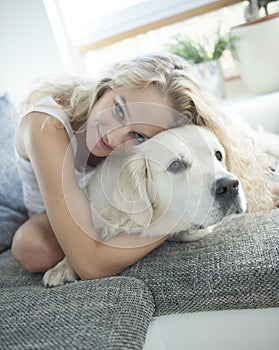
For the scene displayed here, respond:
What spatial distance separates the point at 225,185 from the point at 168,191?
0.45 ft

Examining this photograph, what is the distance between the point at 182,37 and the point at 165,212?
4.40 feet

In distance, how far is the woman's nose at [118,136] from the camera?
1127 mm

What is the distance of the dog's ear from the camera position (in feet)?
3.58

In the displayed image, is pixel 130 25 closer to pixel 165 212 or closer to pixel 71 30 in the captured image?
pixel 71 30

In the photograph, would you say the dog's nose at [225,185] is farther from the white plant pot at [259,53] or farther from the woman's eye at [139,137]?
the white plant pot at [259,53]

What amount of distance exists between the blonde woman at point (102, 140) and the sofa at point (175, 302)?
0.26ft

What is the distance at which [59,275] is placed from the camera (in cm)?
117

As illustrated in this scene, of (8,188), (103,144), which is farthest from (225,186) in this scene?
(8,188)

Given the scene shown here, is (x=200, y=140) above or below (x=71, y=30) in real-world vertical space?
below

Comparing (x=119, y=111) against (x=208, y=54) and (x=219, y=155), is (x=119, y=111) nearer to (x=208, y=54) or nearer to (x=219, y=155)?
(x=219, y=155)

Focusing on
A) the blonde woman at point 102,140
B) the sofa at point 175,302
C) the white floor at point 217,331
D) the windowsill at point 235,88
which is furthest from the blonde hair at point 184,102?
the windowsill at point 235,88

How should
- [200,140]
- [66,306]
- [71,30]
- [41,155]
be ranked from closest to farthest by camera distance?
[66,306] → [200,140] → [41,155] → [71,30]

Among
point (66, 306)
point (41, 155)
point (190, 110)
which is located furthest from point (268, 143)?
point (66, 306)

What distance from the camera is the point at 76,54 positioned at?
2.41 meters
